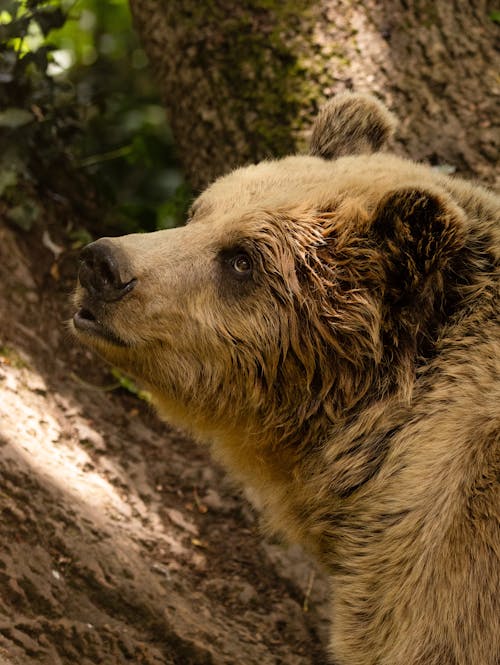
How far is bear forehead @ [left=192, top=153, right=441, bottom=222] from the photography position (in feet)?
13.0

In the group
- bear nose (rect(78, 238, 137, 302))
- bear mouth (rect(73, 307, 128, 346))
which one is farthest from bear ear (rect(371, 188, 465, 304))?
bear mouth (rect(73, 307, 128, 346))

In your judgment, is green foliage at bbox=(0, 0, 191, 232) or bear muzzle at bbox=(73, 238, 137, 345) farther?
green foliage at bbox=(0, 0, 191, 232)

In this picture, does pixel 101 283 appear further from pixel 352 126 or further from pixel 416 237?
pixel 352 126

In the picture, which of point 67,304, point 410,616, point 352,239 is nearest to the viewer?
point 410,616

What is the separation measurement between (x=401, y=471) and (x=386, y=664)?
78 cm

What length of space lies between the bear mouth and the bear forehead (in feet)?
2.54

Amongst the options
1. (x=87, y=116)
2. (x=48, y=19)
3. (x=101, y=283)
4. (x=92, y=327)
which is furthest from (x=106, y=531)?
(x=87, y=116)

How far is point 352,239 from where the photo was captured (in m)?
3.84

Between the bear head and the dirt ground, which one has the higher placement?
the bear head

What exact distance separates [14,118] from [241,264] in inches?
125

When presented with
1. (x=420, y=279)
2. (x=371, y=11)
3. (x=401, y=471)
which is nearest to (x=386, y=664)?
(x=401, y=471)

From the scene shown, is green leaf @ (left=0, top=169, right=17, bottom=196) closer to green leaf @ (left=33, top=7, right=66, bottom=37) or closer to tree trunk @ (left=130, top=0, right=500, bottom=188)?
green leaf @ (left=33, top=7, right=66, bottom=37)

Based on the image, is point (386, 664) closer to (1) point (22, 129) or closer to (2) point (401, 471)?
(2) point (401, 471)

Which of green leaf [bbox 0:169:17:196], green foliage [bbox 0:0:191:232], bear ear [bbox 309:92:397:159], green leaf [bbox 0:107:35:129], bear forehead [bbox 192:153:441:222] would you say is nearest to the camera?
bear forehead [bbox 192:153:441:222]
